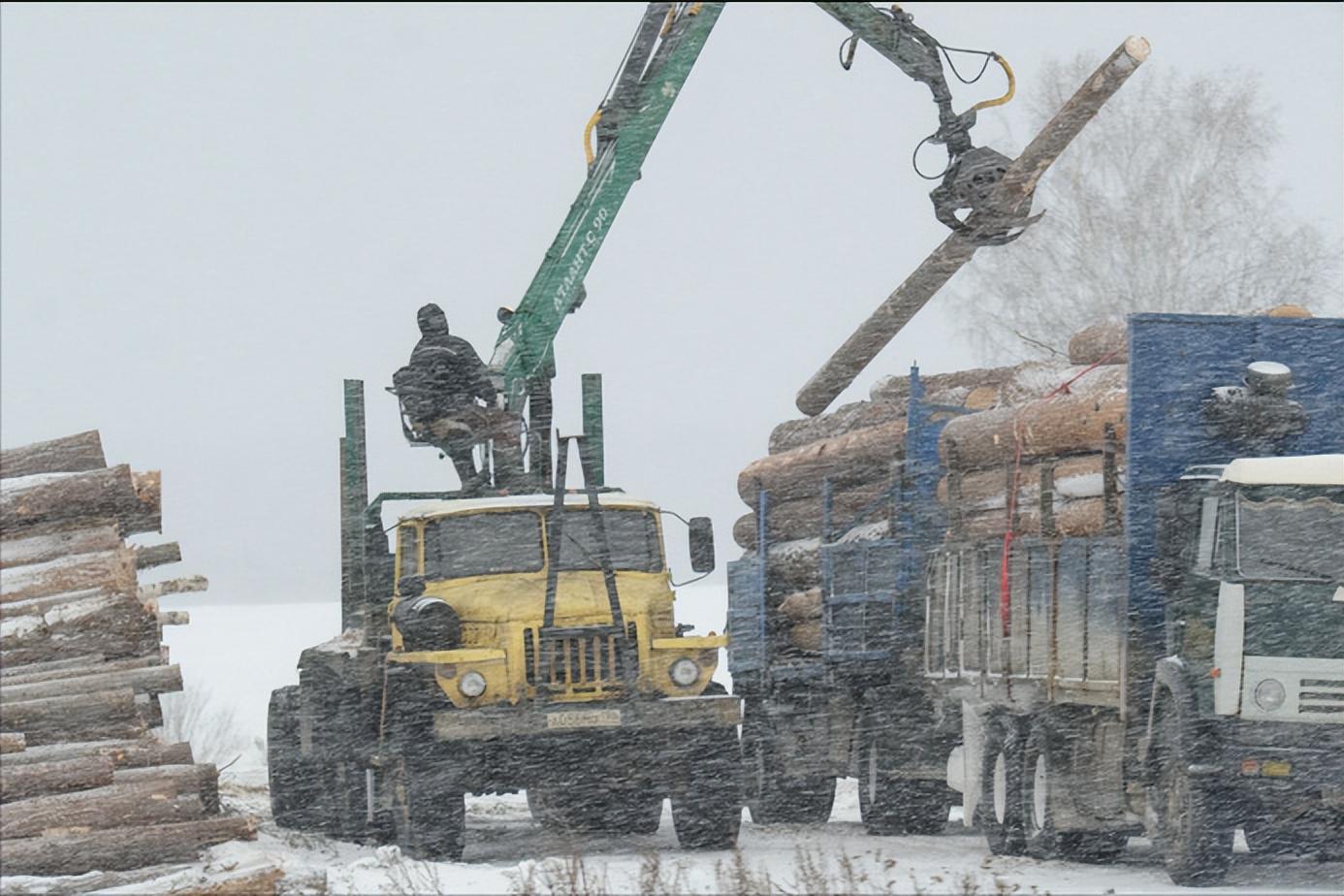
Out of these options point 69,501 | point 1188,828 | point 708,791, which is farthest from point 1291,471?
point 69,501

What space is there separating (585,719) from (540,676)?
454 millimetres

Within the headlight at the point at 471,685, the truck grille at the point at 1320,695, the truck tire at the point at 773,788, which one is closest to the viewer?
the truck grille at the point at 1320,695

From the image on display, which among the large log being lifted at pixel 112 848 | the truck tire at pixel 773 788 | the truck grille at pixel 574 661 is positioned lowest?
the truck tire at pixel 773 788

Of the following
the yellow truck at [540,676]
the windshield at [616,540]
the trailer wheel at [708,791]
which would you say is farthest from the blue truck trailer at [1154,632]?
the windshield at [616,540]

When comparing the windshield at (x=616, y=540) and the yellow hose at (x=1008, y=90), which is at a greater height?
the yellow hose at (x=1008, y=90)

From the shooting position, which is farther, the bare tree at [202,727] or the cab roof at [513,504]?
the bare tree at [202,727]

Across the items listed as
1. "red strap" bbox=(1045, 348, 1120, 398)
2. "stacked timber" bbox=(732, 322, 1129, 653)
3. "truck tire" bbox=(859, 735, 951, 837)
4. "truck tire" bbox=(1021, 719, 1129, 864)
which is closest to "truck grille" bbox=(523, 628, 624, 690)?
"truck tire" bbox=(1021, 719, 1129, 864)

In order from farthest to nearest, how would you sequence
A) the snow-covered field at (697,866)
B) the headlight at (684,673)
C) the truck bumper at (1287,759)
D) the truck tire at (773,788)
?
the truck tire at (773,788)
the headlight at (684,673)
the truck bumper at (1287,759)
the snow-covered field at (697,866)

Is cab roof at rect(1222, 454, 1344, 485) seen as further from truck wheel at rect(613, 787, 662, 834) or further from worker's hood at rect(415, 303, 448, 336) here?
worker's hood at rect(415, 303, 448, 336)

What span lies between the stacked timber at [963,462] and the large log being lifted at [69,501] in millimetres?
6324

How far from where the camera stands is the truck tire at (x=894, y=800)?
1800cm

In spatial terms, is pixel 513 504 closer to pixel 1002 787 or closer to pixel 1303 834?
pixel 1002 787

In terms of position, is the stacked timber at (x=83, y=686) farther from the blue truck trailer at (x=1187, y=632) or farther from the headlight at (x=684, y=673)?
the blue truck trailer at (x=1187, y=632)

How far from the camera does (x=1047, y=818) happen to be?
1467cm
